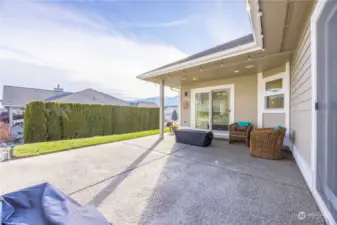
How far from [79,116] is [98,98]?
11634 millimetres

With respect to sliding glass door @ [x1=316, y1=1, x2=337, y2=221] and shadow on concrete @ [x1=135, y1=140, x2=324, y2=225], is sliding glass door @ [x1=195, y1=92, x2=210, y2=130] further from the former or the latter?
sliding glass door @ [x1=316, y1=1, x2=337, y2=221]

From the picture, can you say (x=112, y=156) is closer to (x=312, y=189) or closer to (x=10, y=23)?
(x=312, y=189)

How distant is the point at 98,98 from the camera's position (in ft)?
61.2

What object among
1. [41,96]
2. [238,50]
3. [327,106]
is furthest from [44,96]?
[327,106]

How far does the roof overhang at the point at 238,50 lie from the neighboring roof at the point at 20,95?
13.5 meters

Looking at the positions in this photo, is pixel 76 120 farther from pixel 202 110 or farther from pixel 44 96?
pixel 44 96

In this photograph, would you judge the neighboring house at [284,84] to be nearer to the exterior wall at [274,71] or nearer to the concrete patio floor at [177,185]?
the exterior wall at [274,71]

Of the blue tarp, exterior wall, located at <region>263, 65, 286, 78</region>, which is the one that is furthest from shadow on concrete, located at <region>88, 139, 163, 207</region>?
A: exterior wall, located at <region>263, 65, 286, 78</region>

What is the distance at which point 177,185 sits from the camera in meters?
2.31

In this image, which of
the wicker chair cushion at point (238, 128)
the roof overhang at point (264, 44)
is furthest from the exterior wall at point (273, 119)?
the roof overhang at point (264, 44)

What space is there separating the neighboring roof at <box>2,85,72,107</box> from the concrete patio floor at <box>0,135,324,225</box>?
1379 cm

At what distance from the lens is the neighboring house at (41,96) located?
13.2 m

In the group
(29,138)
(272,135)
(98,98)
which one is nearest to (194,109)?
(272,135)

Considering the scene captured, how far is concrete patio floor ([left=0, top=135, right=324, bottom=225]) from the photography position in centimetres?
164
